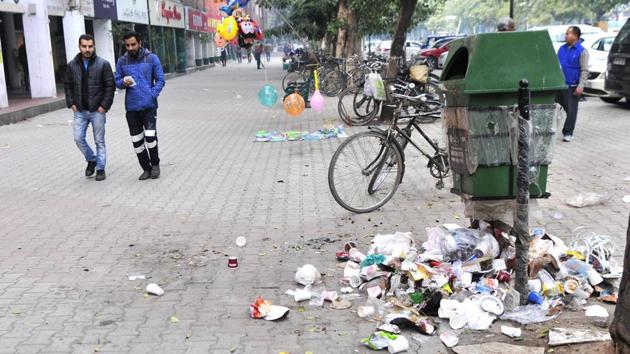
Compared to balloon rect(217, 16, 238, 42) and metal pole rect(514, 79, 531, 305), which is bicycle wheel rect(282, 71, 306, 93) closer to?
balloon rect(217, 16, 238, 42)

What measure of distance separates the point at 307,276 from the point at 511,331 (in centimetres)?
144

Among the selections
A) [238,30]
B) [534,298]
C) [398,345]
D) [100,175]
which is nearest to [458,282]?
[534,298]

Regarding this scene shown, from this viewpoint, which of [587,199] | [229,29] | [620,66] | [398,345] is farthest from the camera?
[620,66]

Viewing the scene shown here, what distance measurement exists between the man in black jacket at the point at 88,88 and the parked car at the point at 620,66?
10167 mm

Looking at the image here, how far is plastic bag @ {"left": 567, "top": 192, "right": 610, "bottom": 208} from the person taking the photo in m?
6.14

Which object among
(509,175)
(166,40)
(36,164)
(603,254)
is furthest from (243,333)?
(166,40)

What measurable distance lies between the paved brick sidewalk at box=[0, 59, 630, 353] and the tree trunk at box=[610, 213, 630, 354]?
1.38 metres

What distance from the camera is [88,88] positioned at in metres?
7.71

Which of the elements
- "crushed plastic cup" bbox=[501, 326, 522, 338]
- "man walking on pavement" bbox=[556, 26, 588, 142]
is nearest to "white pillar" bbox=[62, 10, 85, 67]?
"man walking on pavement" bbox=[556, 26, 588, 142]

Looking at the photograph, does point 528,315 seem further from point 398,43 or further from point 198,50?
point 198,50

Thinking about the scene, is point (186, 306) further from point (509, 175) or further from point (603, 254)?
point (603, 254)

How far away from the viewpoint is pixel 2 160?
31.2ft

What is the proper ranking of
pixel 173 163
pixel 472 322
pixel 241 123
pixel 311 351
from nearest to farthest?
pixel 311 351 < pixel 472 322 < pixel 173 163 < pixel 241 123

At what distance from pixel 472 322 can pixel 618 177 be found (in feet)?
15.0
